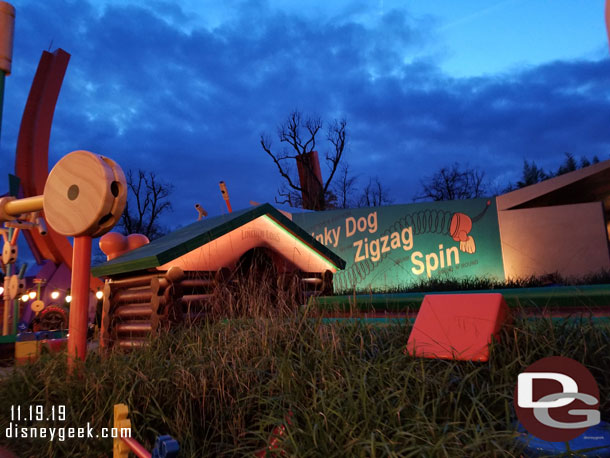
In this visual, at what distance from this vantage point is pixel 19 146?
655 inches

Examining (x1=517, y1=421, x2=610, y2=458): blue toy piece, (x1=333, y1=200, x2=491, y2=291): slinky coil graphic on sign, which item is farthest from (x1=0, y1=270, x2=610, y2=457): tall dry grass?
(x1=333, y1=200, x2=491, y2=291): slinky coil graphic on sign

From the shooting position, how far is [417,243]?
1324 centimetres

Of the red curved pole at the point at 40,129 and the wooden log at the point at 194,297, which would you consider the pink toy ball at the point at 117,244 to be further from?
the red curved pole at the point at 40,129

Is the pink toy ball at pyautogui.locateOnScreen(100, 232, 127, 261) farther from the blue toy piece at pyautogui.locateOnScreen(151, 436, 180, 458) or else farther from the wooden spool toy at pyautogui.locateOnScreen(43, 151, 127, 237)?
the blue toy piece at pyautogui.locateOnScreen(151, 436, 180, 458)

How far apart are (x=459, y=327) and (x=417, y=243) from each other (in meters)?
10.8

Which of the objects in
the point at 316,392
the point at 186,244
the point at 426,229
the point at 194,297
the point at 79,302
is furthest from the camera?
the point at 426,229

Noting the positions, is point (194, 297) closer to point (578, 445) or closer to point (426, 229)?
point (578, 445)

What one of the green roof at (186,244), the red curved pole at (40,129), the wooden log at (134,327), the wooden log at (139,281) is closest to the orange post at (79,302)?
the green roof at (186,244)

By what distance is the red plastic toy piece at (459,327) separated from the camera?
256 centimetres

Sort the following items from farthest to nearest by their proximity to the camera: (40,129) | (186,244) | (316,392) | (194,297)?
(40,129) < (194,297) < (186,244) < (316,392)

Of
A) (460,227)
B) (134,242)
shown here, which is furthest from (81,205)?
(460,227)

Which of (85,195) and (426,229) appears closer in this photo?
(85,195)

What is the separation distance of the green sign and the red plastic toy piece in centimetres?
975

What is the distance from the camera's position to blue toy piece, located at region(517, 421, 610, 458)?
5.75 ft
